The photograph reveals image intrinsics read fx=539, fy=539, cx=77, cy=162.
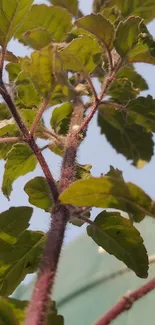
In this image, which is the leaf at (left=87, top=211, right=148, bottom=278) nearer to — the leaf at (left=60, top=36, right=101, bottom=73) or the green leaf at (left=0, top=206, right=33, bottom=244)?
the green leaf at (left=0, top=206, right=33, bottom=244)

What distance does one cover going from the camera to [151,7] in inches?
41.5

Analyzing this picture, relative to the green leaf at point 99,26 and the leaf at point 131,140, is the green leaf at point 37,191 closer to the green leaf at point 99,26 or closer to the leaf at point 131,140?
the green leaf at point 99,26

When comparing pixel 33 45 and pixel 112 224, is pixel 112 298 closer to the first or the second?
pixel 112 224

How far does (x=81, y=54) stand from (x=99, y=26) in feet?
0.16

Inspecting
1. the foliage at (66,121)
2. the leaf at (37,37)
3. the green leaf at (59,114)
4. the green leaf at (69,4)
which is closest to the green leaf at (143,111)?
the foliage at (66,121)

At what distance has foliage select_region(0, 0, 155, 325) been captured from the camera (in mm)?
636

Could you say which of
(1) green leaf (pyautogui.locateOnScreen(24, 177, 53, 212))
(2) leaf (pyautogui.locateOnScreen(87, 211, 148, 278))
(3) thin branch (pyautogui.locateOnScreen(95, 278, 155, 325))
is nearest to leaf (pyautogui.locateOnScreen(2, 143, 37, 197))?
(1) green leaf (pyautogui.locateOnScreen(24, 177, 53, 212))

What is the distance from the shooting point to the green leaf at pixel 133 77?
113 centimetres

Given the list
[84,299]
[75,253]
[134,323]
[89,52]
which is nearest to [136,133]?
[89,52]

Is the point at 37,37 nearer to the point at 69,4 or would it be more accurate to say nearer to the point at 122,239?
the point at 122,239

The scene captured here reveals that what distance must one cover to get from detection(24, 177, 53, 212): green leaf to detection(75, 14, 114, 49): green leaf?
236 millimetres

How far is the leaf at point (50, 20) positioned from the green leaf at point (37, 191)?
0.29 m

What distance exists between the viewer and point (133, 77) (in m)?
1.17

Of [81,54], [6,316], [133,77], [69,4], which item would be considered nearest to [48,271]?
[6,316]
